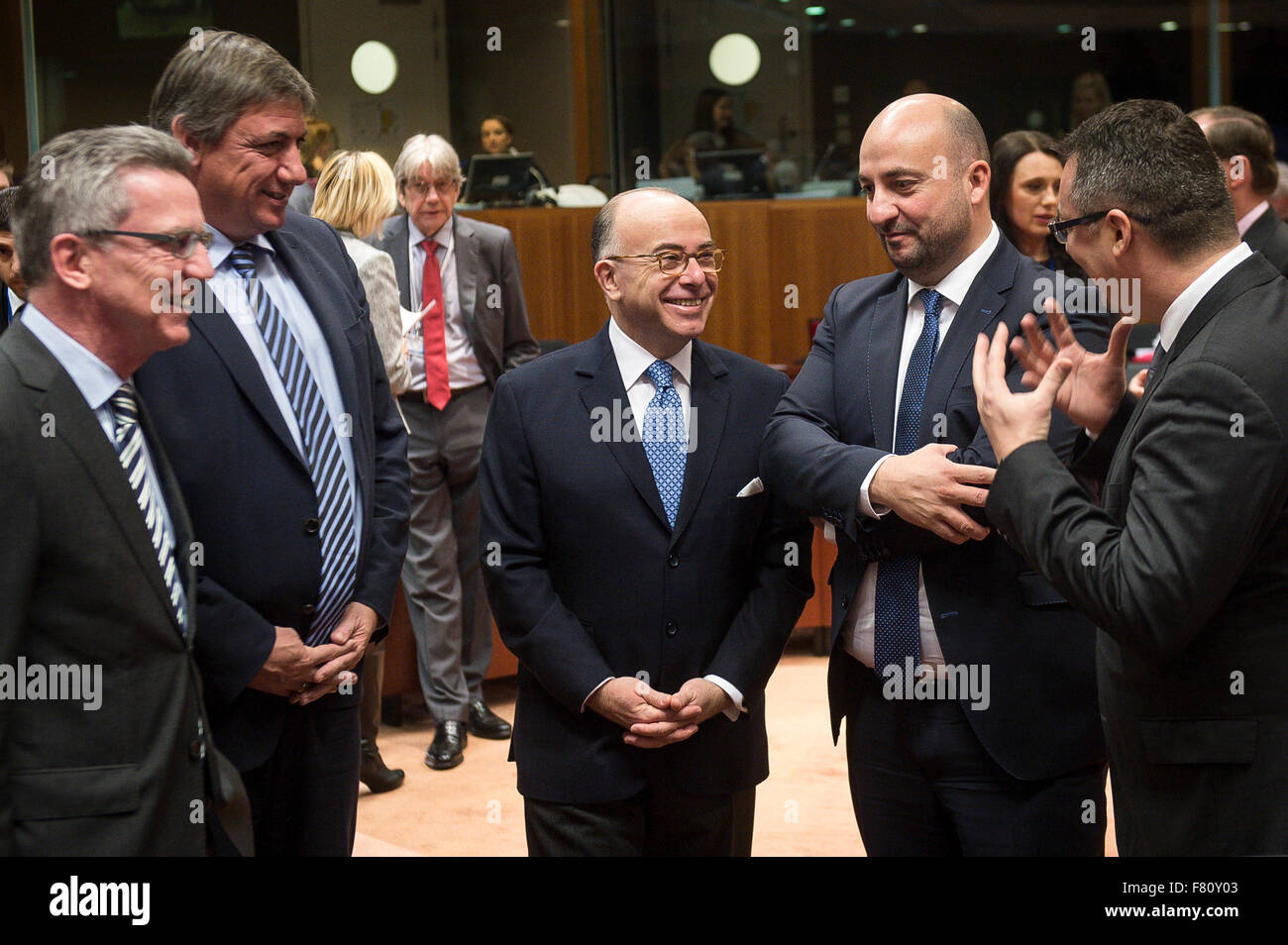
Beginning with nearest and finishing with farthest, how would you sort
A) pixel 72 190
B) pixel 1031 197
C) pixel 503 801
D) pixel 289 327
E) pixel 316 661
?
pixel 72 190
pixel 316 661
pixel 289 327
pixel 1031 197
pixel 503 801

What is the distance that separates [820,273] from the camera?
20.5 feet

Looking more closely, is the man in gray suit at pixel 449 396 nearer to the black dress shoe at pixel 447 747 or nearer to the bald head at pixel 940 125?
the black dress shoe at pixel 447 747

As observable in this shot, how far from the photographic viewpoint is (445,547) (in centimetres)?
457

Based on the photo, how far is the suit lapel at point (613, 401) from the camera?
2184 millimetres

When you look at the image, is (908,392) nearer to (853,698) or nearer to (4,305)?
(853,698)

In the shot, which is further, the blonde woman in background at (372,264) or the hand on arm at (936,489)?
the blonde woman in background at (372,264)

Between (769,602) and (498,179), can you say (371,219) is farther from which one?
(769,602)

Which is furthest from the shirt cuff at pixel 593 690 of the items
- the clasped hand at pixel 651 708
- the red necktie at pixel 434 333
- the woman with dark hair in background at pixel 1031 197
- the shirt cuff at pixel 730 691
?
the red necktie at pixel 434 333

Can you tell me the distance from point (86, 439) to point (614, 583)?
2.98 ft

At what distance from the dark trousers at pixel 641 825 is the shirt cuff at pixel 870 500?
1.80 ft

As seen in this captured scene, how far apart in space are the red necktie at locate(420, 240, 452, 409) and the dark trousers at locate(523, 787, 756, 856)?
2.53 m

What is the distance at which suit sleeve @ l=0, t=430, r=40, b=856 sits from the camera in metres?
1.47

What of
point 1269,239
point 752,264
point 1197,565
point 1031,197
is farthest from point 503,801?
point 752,264

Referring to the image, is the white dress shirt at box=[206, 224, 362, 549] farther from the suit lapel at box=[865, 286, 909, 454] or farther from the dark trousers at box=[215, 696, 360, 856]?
the suit lapel at box=[865, 286, 909, 454]
